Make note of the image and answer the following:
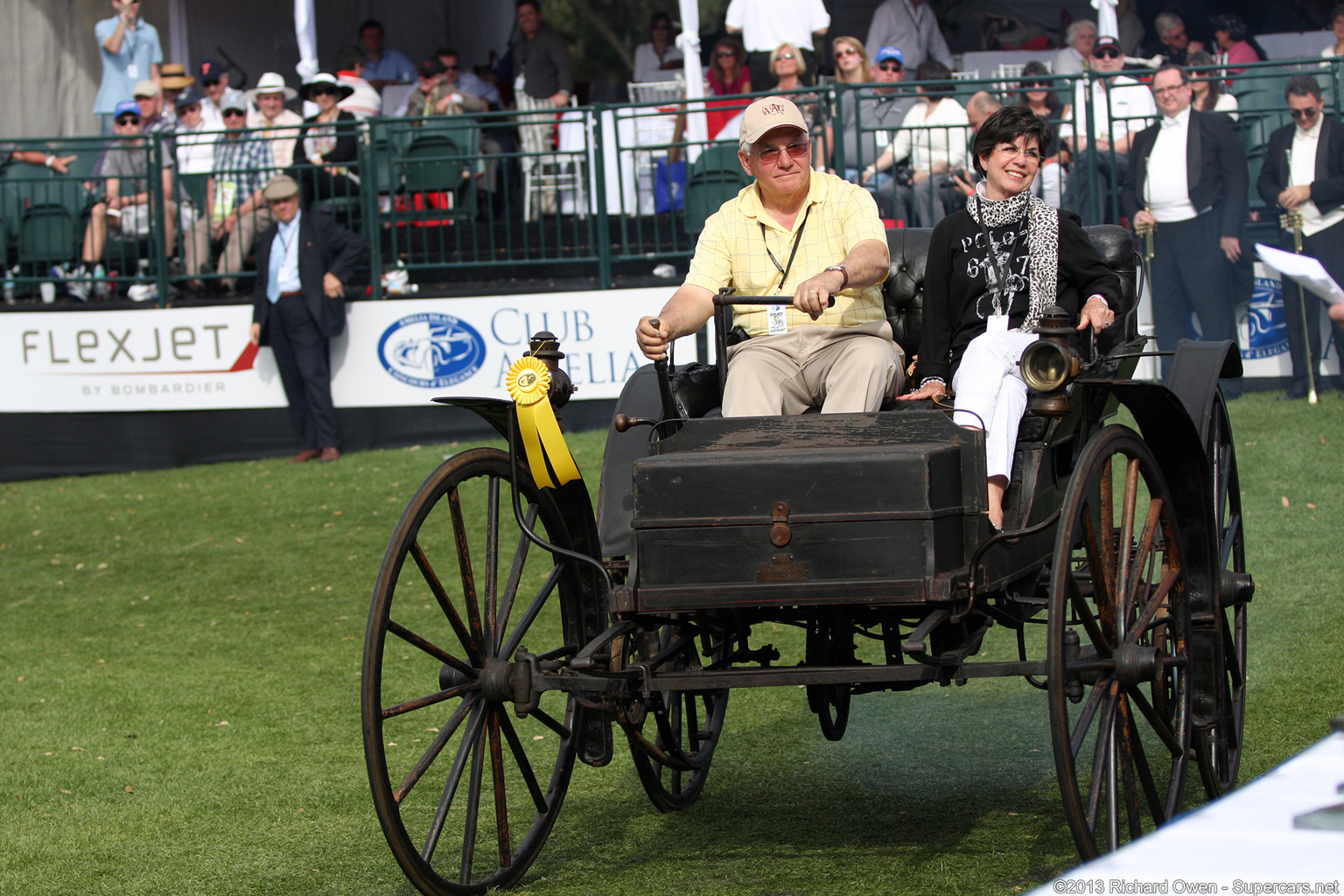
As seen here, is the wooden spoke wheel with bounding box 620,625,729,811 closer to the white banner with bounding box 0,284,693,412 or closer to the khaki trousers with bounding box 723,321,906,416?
the khaki trousers with bounding box 723,321,906,416

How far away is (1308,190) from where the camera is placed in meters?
11.1

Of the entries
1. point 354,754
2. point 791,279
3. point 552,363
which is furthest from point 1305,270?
point 354,754

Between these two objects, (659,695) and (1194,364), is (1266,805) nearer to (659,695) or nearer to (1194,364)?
(659,695)

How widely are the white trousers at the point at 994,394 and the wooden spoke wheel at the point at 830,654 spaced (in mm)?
598

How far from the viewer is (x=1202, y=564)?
4246 mm

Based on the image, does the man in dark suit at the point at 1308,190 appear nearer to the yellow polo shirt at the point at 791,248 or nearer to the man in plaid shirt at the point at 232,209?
the yellow polo shirt at the point at 791,248

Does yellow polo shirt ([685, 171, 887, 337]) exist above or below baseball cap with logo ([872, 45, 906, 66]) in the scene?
below

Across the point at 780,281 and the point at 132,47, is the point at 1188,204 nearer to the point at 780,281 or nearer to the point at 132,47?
the point at 780,281

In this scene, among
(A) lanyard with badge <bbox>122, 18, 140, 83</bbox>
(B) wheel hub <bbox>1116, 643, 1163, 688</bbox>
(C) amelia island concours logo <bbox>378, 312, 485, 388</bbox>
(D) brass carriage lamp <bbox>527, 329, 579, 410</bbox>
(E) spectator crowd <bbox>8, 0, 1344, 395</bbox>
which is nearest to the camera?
(B) wheel hub <bbox>1116, 643, 1163, 688</bbox>

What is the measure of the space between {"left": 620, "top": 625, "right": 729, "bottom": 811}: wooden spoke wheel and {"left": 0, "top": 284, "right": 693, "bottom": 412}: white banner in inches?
261

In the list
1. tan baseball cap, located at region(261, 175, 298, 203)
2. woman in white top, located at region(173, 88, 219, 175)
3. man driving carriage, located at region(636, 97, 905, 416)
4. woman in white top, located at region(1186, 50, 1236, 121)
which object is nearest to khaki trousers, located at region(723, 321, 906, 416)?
man driving carriage, located at region(636, 97, 905, 416)

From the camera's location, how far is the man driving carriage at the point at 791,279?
4555 millimetres

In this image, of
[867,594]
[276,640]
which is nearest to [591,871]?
[867,594]

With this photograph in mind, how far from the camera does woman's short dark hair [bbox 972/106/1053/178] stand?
4926 millimetres
